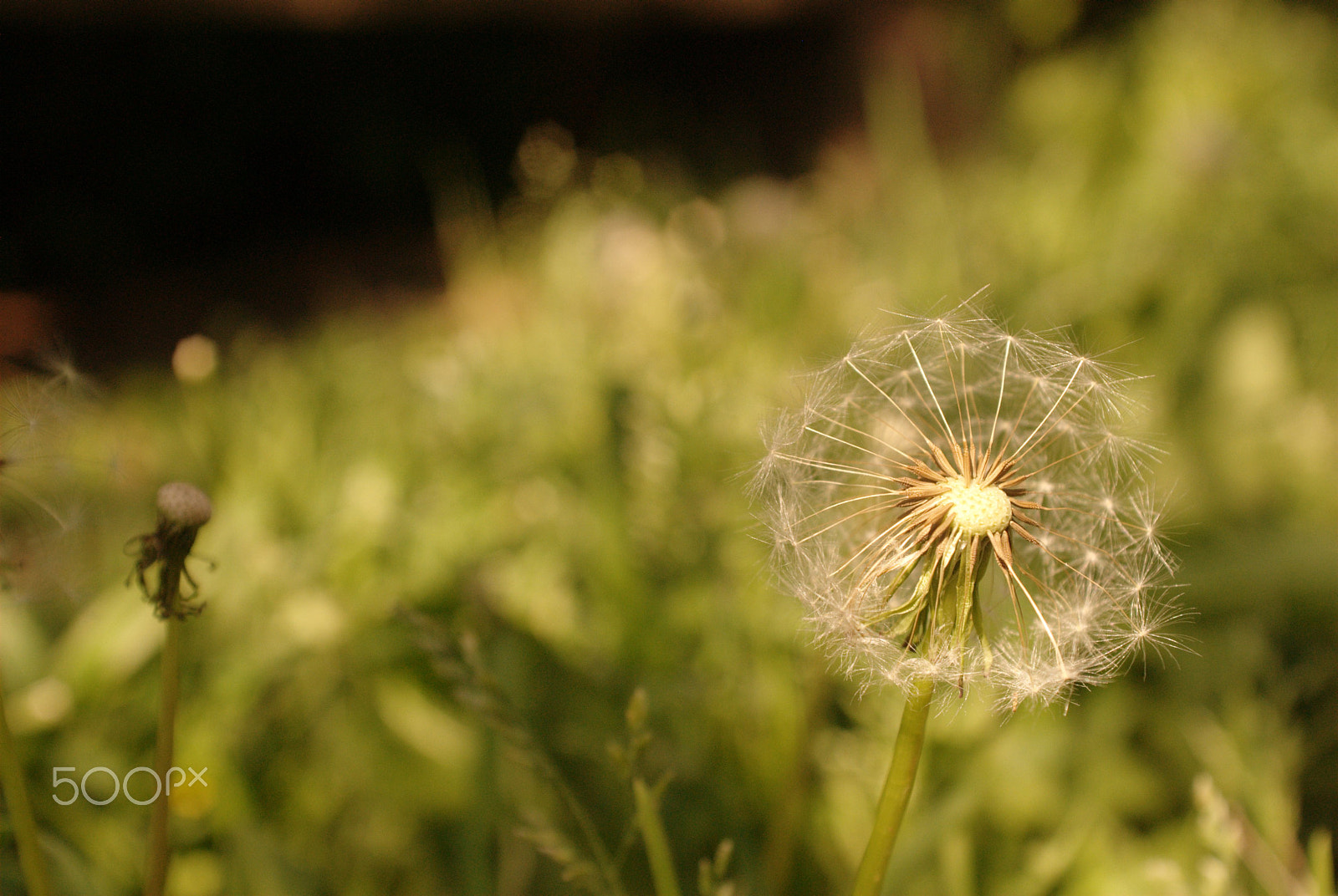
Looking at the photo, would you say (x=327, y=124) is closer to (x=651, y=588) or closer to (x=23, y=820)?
(x=651, y=588)

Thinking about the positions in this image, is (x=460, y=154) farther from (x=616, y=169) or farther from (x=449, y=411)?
(x=449, y=411)

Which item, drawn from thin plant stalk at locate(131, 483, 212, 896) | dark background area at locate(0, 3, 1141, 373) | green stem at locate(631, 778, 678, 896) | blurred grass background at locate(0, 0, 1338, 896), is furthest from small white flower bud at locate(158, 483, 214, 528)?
dark background area at locate(0, 3, 1141, 373)

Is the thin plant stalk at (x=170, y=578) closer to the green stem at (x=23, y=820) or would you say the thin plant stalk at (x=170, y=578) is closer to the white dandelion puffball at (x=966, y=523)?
the green stem at (x=23, y=820)

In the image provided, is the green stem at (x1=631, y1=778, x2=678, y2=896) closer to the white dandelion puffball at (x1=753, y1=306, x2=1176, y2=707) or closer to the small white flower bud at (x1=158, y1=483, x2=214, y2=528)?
the white dandelion puffball at (x1=753, y1=306, x2=1176, y2=707)

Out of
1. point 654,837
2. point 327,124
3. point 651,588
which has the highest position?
point 327,124

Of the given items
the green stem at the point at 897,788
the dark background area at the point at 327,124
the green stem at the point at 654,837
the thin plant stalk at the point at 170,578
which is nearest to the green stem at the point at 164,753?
the thin plant stalk at the point at 170,578

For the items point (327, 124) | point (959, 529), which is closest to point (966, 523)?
point (959, 529)

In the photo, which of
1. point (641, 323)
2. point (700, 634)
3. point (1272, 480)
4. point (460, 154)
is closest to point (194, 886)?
point (700, 634)
